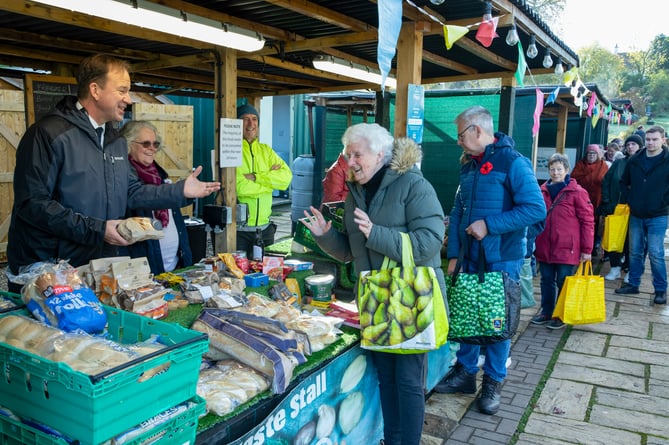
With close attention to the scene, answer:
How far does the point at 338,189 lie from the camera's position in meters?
5.09

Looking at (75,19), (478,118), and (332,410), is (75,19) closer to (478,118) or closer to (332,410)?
(478,118)

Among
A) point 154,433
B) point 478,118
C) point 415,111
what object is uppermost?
point 415,111

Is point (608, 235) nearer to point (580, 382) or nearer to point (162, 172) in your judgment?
point (580, 382)

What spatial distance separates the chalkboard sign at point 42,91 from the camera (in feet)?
21.5

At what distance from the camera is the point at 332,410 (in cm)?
248

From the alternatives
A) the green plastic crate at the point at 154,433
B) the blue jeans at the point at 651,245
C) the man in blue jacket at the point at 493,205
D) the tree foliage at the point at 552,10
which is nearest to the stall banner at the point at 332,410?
the green plastic crate at the point at 154,433

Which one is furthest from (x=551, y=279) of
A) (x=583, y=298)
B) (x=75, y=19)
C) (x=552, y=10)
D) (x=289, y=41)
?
(x=552, y=10)

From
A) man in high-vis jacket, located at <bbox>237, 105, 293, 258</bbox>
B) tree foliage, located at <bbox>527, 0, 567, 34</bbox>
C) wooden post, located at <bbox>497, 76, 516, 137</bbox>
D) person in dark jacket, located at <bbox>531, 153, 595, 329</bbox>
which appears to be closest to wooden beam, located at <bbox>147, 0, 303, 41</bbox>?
man in high-vis jacket, located at <bbox>237, 105, 293, 258</bbox>

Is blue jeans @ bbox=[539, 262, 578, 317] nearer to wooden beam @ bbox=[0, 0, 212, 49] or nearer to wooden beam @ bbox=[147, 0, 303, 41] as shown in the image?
wooden beam @ bbox=[147, 0, 303, 41]

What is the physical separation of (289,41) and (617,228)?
15.2ft

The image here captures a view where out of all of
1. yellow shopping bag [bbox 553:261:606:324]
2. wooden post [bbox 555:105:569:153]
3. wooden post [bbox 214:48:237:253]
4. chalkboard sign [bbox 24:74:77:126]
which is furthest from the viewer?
wooden post [bbox 555:105:569:153]

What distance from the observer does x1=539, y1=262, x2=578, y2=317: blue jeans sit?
5.07m

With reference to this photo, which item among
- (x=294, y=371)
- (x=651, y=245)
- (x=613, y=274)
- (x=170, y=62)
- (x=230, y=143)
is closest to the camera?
(x=294, y=371)

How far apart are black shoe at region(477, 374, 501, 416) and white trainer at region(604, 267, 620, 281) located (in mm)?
4481
